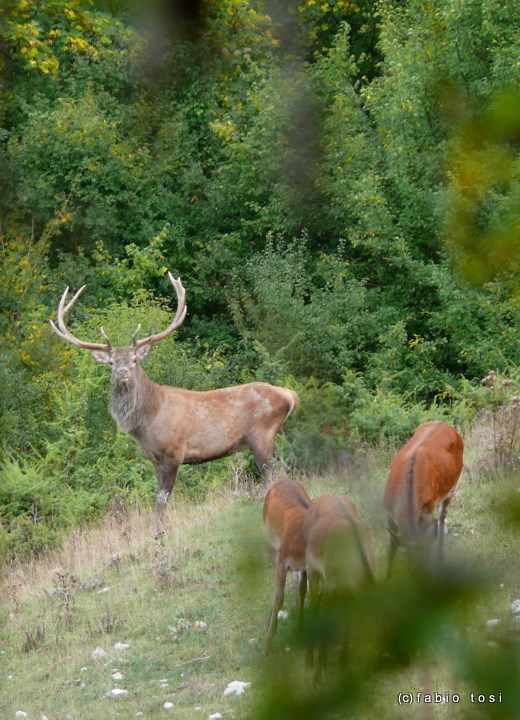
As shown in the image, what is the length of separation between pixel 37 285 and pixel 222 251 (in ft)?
13.1

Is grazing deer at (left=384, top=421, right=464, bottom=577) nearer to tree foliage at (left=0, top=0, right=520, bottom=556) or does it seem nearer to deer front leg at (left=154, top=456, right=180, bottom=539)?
deer front leg at (left=154, top=456, right=180, bottom=539)

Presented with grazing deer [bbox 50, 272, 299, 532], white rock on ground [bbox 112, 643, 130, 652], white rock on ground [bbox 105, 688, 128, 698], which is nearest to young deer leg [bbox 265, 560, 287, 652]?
white rock on ground [bbox 105, 688, 128, 698]

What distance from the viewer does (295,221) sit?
19844 mm

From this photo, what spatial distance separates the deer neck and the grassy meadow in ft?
3.22

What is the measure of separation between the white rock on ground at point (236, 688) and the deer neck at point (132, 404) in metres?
4.71

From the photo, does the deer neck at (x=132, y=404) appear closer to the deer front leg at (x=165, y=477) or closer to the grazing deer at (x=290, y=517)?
the deer front leg at (x=165, y=477)

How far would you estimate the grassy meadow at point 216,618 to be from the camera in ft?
3.88

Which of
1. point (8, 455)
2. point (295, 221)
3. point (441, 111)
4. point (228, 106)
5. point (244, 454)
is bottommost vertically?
point (8, 455)

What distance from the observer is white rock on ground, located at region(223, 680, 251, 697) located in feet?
18.5

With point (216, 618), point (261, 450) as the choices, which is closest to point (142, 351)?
point (261, 450)

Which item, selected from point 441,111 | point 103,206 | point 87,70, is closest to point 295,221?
point 103,206

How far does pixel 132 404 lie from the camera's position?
10.3m

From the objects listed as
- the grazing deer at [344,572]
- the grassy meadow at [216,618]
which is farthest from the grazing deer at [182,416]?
the grazing deer at [344,572]

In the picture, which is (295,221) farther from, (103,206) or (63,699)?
(63,699)
